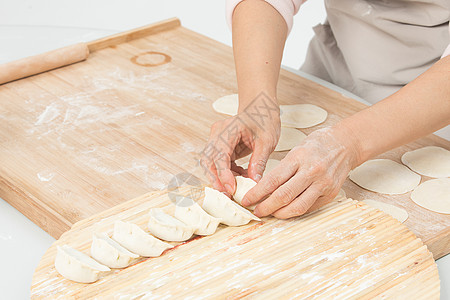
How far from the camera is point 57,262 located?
1108 mm

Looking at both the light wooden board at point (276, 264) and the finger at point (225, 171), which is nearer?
the light wooden board at point (276, 264)

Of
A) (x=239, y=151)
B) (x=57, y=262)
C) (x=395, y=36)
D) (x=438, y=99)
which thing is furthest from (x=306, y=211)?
(x=395, y=36)

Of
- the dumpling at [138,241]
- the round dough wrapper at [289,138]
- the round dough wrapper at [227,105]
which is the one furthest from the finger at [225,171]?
the round dough wrapper at [227,105]

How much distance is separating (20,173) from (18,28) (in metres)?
1.09

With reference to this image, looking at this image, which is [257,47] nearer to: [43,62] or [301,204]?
[301,204]

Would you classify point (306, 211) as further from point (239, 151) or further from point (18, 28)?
point (18, 28)

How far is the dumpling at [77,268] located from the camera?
1076 mm

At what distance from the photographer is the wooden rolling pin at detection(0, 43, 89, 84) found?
193 centimetres

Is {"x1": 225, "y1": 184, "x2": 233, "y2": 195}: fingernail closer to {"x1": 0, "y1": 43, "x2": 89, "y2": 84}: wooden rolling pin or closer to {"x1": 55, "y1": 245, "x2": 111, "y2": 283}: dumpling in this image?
{"x1": 55, "y1": 245, "x2": 111, "y2": 283}: dumpling

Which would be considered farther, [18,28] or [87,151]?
[18,28]

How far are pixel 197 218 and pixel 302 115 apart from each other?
0.68 meters

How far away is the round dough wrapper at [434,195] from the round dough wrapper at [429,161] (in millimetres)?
34

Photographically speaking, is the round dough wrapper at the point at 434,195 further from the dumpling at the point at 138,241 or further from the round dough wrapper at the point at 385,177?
the dumpling at the point at 138,241

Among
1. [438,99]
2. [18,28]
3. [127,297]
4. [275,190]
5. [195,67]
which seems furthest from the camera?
[18,28]
